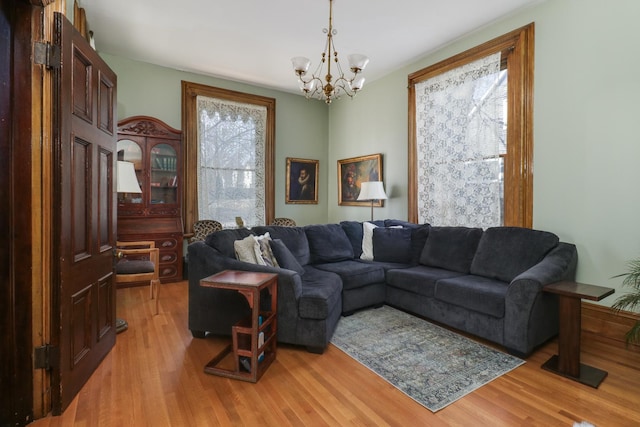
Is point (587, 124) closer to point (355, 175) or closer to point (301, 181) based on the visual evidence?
point (355, 175)

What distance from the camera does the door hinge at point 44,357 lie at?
171 cm

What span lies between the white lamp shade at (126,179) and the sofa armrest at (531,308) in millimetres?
3574

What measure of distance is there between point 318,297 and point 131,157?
3468mm

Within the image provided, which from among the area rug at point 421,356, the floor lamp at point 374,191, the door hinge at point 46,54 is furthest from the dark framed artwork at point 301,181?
the door hinge at point 46,54

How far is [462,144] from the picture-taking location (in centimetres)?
385

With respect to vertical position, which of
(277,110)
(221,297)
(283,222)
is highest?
(277,110)

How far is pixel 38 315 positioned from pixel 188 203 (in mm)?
3332

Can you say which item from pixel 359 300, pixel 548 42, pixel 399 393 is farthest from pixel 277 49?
pixel 399 393

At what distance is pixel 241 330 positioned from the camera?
7.00 ft

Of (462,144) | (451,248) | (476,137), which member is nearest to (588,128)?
(476,137)

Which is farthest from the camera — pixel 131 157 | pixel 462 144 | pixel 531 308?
pixel 131 157

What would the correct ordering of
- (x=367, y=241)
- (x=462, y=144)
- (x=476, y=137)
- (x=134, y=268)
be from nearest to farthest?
(x=134, y=268), (x=476, y=137), (x=462, y=144), (x=367, y=241)

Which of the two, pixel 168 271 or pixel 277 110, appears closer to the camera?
pixel 168 271

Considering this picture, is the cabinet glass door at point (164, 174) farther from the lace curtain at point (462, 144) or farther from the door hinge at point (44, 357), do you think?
the lace curtain at point (462, 144)
